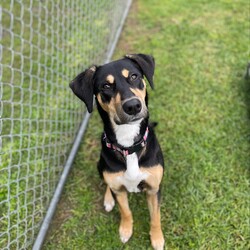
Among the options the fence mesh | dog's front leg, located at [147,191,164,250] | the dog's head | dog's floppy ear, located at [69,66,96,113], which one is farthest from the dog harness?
the fence mesh

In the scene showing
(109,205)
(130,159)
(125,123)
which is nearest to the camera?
(125,123)

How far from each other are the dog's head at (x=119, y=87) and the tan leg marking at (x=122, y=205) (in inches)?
22.1

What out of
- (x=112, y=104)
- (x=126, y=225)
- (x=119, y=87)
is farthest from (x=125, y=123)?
(x=126, y=225)

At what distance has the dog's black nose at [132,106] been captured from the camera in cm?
234

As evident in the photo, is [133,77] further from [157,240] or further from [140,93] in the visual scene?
[157,240]

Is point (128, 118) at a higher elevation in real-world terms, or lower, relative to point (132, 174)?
higher

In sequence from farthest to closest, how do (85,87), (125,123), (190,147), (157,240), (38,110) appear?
(38,110) < (190,147) < (157,240) < (85,87) < (125,123)

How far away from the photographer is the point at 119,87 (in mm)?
2490

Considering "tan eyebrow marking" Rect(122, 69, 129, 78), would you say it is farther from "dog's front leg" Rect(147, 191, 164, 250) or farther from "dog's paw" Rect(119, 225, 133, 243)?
"dog's paw" Rect(119, 225, 133, 243)

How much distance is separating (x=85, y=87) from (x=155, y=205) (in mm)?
1243

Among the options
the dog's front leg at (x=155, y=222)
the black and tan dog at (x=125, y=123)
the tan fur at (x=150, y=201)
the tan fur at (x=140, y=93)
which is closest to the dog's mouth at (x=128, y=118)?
the black and tan dog at (x=125, y=123)

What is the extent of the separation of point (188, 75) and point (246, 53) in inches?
38.6

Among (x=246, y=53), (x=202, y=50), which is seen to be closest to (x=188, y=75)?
(x=202, y=50)

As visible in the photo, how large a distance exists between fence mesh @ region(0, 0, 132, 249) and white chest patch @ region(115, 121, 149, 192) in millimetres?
1067
